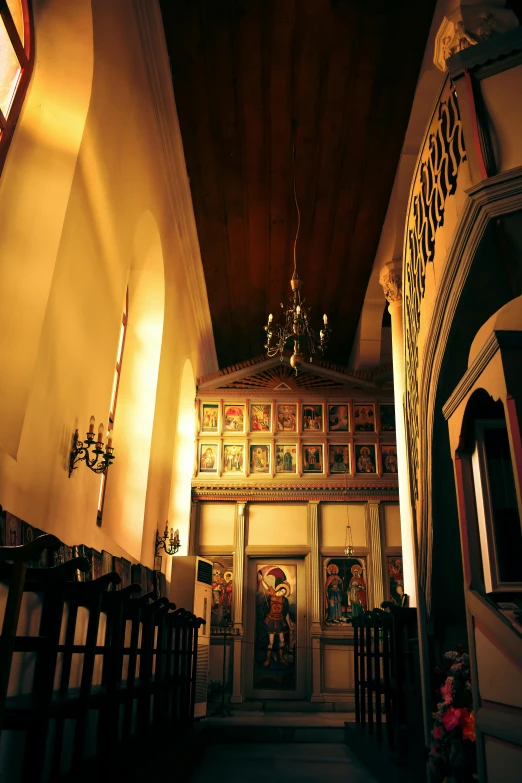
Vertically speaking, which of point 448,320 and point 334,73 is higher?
point 334,73

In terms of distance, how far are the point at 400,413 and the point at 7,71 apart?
5.73 m

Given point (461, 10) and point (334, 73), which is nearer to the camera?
point (461, 10)

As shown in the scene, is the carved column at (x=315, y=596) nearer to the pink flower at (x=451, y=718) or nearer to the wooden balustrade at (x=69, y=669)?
the wooden balustrade at (x=69, y=669)

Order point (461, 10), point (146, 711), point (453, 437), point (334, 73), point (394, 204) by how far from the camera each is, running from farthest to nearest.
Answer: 1. point (394, 204)
2. point (334, 73)
3. point (461, 10)
4. point (146, 711)
5. point (453, 437)

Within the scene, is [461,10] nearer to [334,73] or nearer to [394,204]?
[334,73]

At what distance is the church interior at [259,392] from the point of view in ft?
10.9

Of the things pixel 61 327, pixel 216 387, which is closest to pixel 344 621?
A: pixel 216 387

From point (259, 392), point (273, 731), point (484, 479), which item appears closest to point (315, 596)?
point (273, 731)

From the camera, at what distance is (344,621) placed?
10789mm

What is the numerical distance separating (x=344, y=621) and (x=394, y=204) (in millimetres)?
6791

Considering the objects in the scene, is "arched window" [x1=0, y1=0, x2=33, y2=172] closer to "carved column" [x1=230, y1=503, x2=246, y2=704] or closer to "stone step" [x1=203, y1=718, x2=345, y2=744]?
"stone step" [x1=203, y1=718, x2=345, y2=744]

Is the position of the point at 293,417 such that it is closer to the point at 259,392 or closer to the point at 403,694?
the point at 259,392

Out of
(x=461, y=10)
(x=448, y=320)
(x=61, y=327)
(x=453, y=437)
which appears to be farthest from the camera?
(x=461, y=10)

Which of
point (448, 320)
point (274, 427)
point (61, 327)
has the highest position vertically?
point (274, 427)
